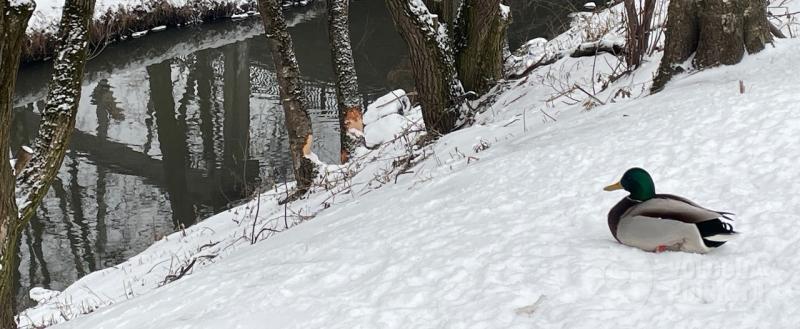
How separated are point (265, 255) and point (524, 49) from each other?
31.7 feet

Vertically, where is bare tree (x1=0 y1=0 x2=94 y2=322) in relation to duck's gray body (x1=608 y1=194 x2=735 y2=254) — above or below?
above

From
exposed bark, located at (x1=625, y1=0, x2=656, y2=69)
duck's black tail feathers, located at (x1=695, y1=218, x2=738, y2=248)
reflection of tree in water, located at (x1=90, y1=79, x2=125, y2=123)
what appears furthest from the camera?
reflection of tree in water, located at (x1=90, y1=79, x2=125, y2=123)

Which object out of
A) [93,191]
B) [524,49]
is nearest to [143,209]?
[93,191]

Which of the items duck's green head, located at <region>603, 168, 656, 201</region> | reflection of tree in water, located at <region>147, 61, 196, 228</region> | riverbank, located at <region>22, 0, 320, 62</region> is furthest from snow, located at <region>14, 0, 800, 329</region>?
riverbank, located at <region>22, 0, 320, 62</region>

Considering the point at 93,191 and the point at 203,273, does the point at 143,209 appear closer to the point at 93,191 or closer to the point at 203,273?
the point at 93,191

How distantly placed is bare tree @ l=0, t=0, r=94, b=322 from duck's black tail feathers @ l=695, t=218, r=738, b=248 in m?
4.16

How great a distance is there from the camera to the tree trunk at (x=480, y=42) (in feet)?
28.9

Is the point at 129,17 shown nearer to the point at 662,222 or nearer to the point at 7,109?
the point at 7,109

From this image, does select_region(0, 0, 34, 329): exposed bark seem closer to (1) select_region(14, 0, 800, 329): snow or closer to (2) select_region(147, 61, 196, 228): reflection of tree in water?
(1) select_region(14, 0, 800, 329): snow

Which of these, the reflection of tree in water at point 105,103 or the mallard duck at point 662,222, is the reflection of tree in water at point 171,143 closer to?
the reflection of tree in water at point 105,103

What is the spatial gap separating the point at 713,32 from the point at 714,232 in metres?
3.42

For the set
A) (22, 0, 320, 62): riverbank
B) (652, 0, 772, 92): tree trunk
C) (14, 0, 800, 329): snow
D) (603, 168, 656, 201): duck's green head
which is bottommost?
(14, 0, 800, 329): snow

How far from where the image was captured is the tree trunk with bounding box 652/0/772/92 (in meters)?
6.00

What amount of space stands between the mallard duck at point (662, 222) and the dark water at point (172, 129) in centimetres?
883
